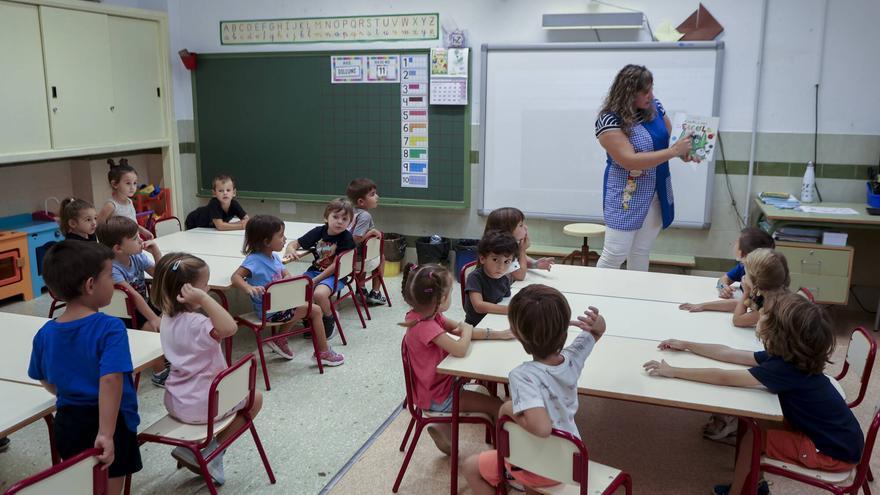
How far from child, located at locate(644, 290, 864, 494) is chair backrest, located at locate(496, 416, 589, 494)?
25.0 inches

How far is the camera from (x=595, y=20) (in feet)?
17.7

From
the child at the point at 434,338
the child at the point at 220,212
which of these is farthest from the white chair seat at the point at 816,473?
the child at the point at 220,212

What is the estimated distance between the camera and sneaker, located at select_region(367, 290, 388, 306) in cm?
530

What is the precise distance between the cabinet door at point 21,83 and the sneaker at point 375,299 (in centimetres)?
277

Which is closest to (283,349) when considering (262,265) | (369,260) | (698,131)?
(262,265)

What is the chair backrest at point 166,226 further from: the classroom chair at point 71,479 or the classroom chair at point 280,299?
→ the classroom chair at point 71,479

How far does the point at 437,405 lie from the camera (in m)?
2.71

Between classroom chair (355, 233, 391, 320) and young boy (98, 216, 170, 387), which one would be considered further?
classroom chair (355, 233, 391, 320)

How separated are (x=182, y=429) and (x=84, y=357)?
1.69 ft

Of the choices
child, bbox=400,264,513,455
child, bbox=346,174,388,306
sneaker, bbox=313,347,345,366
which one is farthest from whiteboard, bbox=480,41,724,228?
child, bbox=400,264,513,455

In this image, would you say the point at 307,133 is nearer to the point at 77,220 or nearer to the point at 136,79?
the point at 136,79

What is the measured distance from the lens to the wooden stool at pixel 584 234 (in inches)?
215

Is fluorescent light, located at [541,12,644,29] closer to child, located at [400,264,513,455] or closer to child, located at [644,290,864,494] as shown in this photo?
child, located at [400,264,513,455]

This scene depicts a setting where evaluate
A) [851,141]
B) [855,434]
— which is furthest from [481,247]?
[851,141]
